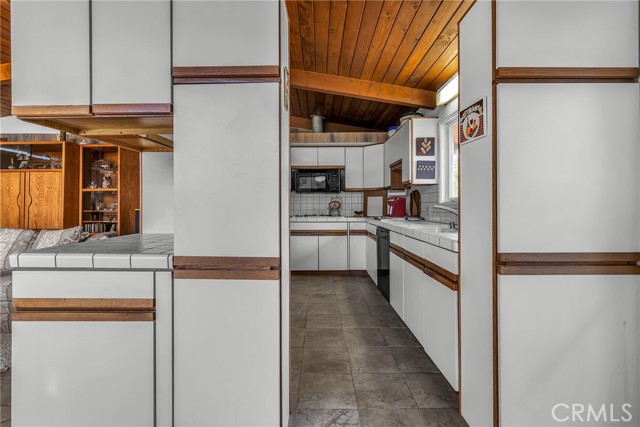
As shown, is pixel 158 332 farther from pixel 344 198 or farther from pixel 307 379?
pixel 344 198

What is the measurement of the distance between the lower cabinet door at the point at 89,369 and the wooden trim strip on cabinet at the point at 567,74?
1785 mm

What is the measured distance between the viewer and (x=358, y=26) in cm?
235

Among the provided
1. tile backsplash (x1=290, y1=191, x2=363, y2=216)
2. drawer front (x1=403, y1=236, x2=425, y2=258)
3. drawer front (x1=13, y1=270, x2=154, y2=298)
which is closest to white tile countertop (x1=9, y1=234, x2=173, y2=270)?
drawer front (x1=13, y1=270, x2=154, y2=298)

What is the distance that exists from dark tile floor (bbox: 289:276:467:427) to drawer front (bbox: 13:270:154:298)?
39.6 inches

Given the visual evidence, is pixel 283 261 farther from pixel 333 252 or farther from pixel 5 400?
pixel 333 252

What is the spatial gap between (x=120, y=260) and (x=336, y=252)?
10.9 ft

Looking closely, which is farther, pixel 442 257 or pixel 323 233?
pixel 323 233

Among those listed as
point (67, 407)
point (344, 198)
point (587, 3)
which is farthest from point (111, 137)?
point (344, 198)

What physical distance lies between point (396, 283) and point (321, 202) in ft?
8.45

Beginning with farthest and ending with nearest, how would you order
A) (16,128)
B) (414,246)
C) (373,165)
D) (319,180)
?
(319,180) → (373,165) → (16,128) → (414,246)

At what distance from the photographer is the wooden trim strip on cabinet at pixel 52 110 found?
50.6 inches

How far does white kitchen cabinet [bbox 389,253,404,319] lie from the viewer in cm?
251

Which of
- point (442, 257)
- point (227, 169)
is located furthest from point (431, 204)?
point (227, 169)

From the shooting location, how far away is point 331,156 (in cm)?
462
